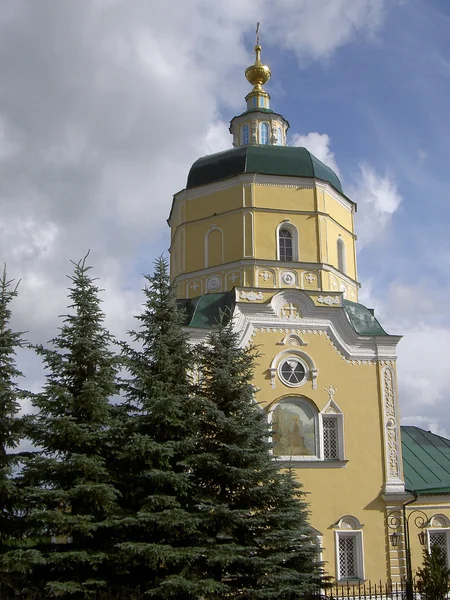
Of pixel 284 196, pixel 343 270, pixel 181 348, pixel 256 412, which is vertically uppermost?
pixel 284 196

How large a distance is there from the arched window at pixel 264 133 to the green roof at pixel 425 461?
1106cm

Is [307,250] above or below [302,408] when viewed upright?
above

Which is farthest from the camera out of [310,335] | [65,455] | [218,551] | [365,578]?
[310,335]

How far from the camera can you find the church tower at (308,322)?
1962 cm

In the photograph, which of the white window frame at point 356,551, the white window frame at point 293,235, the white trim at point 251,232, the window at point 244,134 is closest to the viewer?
the white window frame at point 356,551

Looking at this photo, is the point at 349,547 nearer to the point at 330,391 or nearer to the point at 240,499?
the point at 330,391

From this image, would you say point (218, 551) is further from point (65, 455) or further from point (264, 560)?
point (65, 455)

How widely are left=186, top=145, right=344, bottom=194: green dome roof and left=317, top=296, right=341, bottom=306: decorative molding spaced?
4075mm

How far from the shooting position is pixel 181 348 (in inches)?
628

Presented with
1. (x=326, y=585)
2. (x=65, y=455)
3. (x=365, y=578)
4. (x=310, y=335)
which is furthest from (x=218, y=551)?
(x=310, y=335)

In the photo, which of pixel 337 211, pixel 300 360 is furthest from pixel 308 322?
pixel 337 211

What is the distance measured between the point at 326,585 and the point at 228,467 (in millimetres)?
3134

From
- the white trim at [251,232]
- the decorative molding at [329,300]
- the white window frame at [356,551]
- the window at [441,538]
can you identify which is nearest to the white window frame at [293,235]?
the white trim at [251,232]

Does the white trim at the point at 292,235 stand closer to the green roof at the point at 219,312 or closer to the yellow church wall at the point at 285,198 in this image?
the yellow church wall at the point at 285,198
